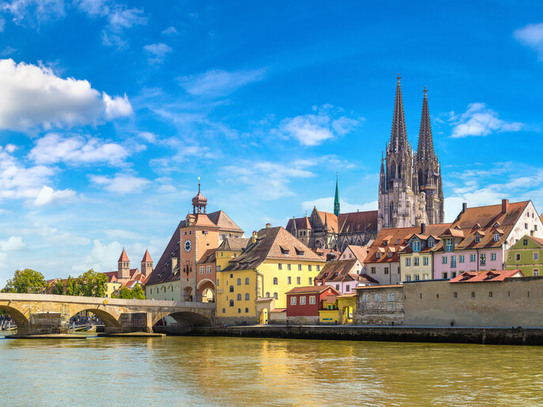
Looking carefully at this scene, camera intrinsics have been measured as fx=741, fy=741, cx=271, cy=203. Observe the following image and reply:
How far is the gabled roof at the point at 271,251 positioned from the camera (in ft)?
273

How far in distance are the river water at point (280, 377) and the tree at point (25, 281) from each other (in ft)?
208

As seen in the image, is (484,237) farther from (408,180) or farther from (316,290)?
(408,180)

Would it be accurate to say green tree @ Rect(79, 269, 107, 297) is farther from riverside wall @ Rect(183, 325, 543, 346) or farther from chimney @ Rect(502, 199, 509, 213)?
chimney @ Rect(502, 199, 509, 213)

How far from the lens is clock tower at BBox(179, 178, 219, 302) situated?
93450 millimetres

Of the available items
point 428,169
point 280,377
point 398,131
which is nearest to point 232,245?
point 280,377

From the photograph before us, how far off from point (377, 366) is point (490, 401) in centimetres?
1172

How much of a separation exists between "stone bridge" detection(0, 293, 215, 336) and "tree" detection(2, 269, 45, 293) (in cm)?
3272

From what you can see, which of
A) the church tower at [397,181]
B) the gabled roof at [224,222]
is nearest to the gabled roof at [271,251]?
the gabled roof at [224,222]

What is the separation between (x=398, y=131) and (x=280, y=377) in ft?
427

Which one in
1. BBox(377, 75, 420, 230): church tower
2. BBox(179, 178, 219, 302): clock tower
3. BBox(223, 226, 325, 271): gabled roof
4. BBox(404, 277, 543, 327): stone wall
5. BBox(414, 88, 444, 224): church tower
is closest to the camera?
BBox(404, 277, 543, 327): stone wall

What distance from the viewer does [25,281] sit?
112 meters

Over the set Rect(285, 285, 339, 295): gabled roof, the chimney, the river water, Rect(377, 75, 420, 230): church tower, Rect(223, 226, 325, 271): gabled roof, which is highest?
Rect(377, 75, 420, 230): church tower

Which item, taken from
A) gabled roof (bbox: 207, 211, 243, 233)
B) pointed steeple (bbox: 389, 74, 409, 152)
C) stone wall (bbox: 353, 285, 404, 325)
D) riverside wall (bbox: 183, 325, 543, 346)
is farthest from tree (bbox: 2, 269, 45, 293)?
pointed steeple (bbox: 389, 74, 409, 152)

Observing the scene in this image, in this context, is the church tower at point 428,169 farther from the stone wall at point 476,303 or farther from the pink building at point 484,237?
the stone wall at point 476,303
